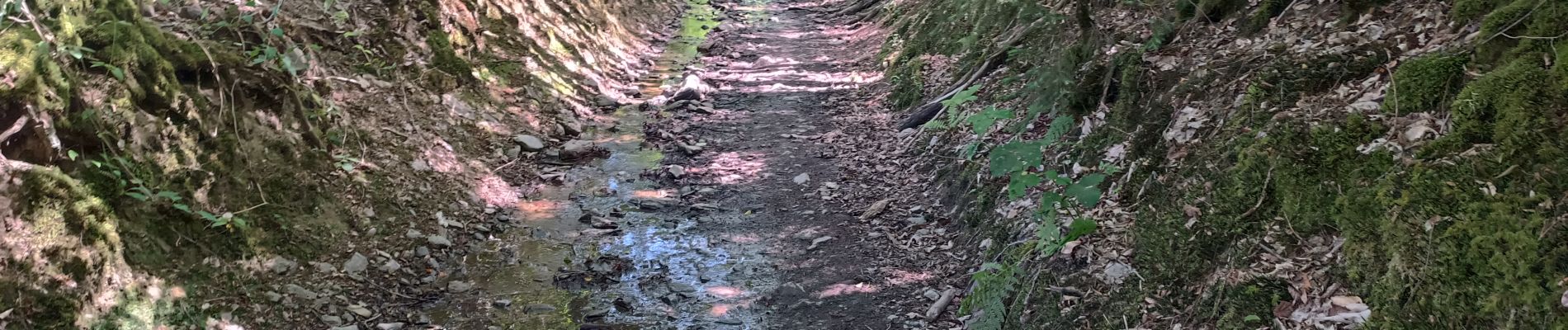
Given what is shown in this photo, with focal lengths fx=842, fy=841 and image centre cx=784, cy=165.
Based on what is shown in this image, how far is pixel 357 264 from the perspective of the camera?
521cm

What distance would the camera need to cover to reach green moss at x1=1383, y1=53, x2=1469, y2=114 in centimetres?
318

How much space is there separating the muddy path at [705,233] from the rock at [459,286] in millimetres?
74

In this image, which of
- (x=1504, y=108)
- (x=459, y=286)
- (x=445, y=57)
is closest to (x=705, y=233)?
(x=459, y=286)

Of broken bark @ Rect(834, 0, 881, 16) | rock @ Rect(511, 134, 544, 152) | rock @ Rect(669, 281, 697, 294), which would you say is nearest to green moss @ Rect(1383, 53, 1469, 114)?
rock @ Rect(669, 281, 697, 294)

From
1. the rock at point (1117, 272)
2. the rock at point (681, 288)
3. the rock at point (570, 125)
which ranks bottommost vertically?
the rock at point (570, 125)

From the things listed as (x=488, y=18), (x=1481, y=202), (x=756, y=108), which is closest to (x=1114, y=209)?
(x=1481, y=202)

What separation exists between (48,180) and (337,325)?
147cm

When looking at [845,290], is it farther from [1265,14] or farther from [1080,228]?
[1265,14]

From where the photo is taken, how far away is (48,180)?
159 inches

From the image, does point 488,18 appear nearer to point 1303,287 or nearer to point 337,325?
point 337,325

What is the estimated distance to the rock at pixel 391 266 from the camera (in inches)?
208

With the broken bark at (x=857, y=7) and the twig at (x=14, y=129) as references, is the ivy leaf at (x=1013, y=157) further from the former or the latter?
the broken bark at (x=857, y=7)

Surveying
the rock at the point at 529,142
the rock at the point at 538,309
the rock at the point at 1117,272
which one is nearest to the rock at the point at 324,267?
the rock at the point at 538,309

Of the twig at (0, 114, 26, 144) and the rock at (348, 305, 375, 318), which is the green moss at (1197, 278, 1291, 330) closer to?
the rock at (348, 305, 375, 318)
